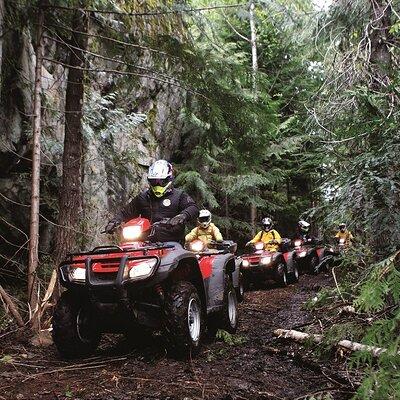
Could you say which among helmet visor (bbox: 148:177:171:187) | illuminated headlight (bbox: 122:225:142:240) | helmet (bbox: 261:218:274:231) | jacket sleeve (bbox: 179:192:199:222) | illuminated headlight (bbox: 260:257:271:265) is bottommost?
illuminated headlight (bbox: 260:257:271:265)

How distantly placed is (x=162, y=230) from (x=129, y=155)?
5.34 metres

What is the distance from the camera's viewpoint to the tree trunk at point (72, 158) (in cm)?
678

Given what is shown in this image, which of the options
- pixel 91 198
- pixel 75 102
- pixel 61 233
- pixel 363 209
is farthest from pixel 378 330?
pixel 91 198

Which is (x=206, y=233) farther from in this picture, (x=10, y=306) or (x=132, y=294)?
(x=132, y=294)

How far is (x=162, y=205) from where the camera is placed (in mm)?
5719

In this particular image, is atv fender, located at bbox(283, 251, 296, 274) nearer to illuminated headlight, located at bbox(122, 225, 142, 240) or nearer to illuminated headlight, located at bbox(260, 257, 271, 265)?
illuminated headlight, located at bbox(260, 257, 271, 265)

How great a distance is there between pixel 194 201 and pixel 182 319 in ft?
9.67

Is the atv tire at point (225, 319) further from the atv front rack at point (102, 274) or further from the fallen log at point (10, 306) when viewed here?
the fallen log at point (10, 306)

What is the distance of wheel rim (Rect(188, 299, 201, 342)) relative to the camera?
16.1 feet

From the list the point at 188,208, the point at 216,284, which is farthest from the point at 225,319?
the point at 188,208

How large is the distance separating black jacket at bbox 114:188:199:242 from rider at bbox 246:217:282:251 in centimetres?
785

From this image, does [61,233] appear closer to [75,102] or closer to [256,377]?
[75,102]

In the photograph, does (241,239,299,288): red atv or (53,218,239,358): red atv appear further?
(241,239,299,288): red atv

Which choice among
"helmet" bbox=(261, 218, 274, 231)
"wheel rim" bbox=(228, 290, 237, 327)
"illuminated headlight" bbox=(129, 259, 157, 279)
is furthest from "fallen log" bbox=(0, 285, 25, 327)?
"helmet" bbox=(261, 218, 274, 231)
